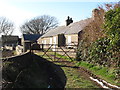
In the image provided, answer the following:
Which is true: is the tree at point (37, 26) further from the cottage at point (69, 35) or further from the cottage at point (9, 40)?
the cottage at point (69, 35)

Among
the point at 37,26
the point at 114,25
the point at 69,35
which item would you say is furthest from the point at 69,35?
the point at 37,26

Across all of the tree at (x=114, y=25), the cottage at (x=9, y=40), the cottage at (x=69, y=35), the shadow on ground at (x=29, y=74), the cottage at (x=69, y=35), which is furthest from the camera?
the cottage at (x=9, y=40)

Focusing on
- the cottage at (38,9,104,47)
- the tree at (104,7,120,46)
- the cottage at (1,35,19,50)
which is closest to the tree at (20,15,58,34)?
the cottage at (1,35,19,50)

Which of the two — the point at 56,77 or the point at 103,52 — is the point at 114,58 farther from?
the point at 56,77

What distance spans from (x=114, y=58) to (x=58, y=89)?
758 centimetres

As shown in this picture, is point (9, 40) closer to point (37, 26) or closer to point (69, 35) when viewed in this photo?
point (37, 26)

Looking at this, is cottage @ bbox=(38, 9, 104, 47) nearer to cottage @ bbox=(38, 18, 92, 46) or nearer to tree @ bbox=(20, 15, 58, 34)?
cottage @ bbox=(38, 18, 92, 46)

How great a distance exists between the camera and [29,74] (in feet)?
7.47

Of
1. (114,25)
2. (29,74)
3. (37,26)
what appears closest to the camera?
(29,74)

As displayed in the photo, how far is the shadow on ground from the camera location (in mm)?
2240

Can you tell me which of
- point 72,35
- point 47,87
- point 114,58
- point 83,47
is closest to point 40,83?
point 47,87

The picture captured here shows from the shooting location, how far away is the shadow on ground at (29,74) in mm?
2240

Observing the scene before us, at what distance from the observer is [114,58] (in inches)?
369

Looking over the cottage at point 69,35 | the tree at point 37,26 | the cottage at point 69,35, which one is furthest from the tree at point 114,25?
the tree at point 37,26
